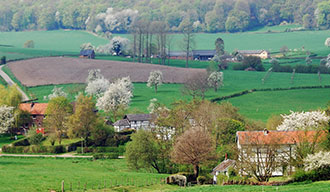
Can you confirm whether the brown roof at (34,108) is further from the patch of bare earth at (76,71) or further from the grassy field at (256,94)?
the patch of bare earth at (76,71)

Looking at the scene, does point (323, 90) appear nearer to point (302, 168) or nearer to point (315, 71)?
point (315, 71)

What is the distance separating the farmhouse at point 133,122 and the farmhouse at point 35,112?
1212cm

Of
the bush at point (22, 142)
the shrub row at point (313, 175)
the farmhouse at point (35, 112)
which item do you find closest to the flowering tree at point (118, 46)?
the farmhouse at point (35, 112)

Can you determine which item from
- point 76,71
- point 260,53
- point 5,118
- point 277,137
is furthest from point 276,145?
point 260,53

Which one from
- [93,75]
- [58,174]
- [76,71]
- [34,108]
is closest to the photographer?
[58,174]

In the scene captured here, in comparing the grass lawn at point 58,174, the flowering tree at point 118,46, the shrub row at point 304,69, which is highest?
the flowering tree at point 118,46

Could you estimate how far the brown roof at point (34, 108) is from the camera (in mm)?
95000

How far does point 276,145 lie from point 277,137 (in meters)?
1.95

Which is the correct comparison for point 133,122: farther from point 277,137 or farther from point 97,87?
point 277,137

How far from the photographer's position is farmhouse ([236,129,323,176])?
52.5 meters

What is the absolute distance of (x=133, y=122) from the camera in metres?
91.5

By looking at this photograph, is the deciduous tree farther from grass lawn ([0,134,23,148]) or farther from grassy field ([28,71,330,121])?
grassy field ([28,71,330,121])

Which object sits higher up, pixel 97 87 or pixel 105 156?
pixel 97 87

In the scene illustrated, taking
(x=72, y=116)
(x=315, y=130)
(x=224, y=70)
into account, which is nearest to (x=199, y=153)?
(x=315, y=130)
